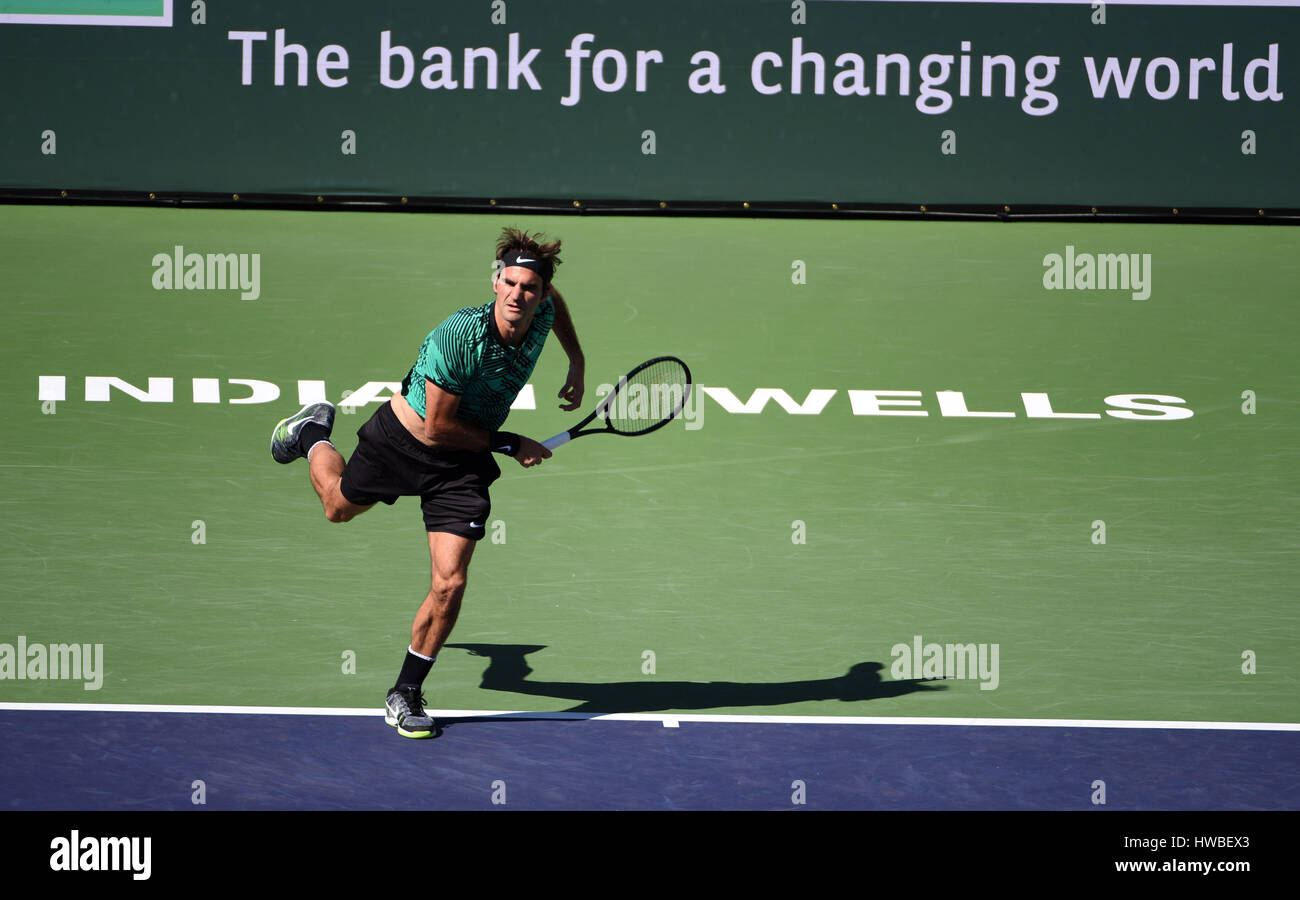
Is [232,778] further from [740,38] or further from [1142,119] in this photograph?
[1142,119]

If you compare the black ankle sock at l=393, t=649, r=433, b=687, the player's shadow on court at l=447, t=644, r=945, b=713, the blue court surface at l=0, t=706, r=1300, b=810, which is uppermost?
the black ankle sock at l=393, t=649, r=433, b=687

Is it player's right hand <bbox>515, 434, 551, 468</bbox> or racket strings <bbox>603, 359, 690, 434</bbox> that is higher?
racket strings <bbox>603, 359, 690, 434</bbox>

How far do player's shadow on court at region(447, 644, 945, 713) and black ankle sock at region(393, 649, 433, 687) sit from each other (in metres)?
0.56

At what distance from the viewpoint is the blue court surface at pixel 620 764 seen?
18.5 ft

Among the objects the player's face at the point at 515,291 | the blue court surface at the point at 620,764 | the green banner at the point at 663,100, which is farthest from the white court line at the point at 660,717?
the green banner at the point at 663,100

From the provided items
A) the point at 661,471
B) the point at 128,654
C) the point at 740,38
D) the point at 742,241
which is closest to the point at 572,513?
the point at 661,471

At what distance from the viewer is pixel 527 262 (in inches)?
247

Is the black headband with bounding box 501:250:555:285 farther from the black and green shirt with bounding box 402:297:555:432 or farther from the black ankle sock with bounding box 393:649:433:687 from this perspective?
the black ankle sock with bounding box 393:649:433:687

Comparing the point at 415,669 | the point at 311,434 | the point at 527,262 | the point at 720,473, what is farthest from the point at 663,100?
the point at 415,669

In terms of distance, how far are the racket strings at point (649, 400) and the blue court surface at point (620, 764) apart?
1589mm

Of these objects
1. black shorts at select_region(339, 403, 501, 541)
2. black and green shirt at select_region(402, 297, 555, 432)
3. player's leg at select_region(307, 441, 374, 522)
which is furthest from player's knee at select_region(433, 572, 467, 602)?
player's leg at select_region(307, 441, 374, 522)

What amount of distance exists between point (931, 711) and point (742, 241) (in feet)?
20.6

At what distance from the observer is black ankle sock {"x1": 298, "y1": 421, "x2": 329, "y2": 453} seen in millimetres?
7465

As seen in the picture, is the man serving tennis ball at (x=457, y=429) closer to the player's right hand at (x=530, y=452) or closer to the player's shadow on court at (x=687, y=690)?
the player's right hand at (x=530, y=452)
